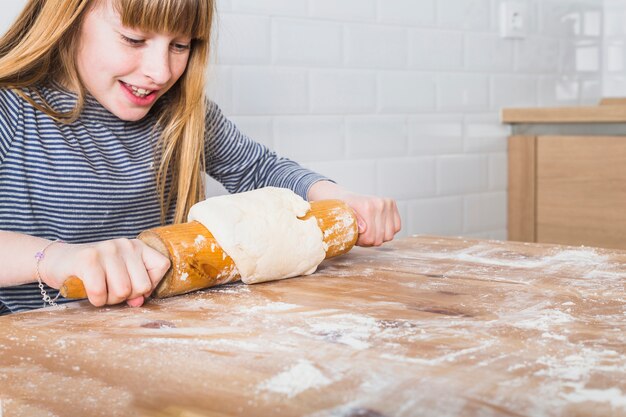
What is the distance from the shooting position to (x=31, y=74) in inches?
48.5

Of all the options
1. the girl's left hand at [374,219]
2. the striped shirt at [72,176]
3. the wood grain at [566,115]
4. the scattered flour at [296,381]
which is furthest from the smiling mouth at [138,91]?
the wood grain at [566,115]

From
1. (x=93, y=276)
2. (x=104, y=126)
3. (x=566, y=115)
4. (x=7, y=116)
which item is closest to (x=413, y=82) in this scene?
(x=566, y=115)

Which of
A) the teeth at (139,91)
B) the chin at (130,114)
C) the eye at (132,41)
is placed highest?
the eye at (132,41)

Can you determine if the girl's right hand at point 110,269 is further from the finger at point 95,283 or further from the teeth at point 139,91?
the teeth at point 139,91

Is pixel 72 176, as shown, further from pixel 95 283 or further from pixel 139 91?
pixel 95 283

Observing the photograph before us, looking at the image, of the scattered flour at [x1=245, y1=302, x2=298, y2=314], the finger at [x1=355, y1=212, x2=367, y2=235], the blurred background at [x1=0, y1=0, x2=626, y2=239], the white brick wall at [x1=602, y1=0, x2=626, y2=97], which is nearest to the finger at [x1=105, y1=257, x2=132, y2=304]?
the scattered flour at [x1=245, y1=302, x2=298, y2=314]

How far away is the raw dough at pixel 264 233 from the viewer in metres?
0.93

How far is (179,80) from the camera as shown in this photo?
133cm

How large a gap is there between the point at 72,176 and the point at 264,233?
1.36ft

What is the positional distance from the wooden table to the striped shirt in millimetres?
416

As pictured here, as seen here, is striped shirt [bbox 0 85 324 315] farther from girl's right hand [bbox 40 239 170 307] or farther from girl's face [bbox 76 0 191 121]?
girl's right hand [bbox 40 239 170 307]

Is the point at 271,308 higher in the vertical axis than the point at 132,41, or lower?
lower

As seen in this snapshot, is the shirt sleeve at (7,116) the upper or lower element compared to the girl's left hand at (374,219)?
upper

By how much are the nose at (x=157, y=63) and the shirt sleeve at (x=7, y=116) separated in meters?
0.22
